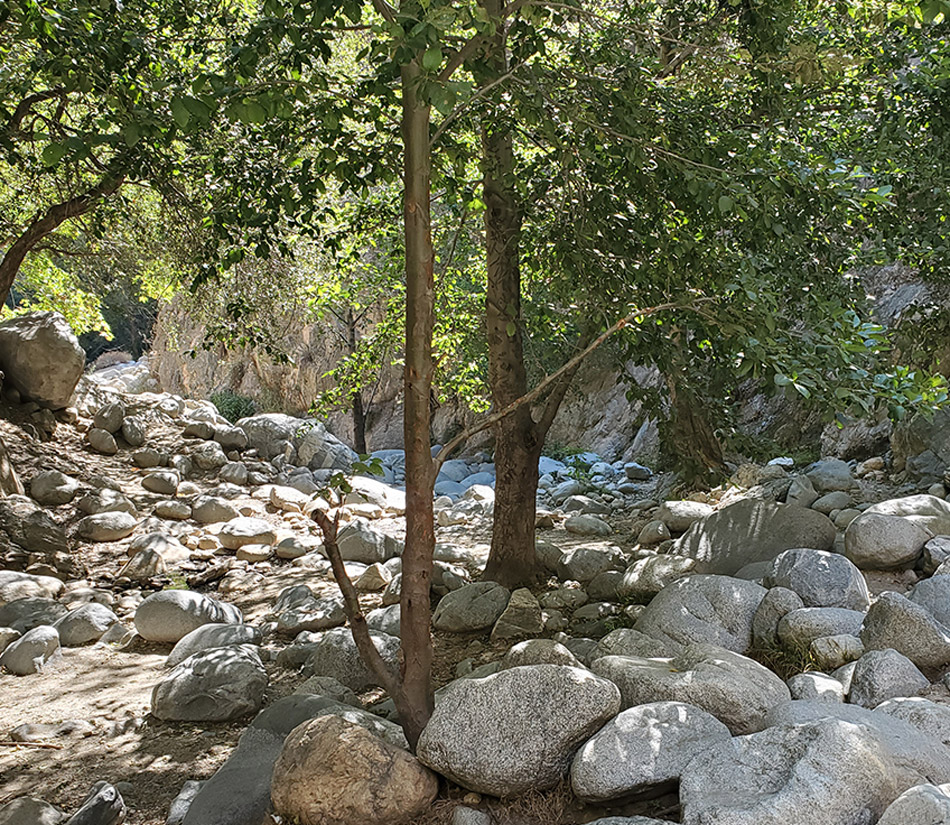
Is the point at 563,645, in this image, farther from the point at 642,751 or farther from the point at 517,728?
the point at 642,751

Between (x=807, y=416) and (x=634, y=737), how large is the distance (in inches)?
465

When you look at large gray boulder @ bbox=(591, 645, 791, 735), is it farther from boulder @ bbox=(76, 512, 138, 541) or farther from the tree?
boulder @ bbox=(76, 512, 138, 541)

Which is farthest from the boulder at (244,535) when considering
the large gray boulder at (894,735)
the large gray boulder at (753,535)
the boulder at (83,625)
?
the large gray boulder at (894,735)

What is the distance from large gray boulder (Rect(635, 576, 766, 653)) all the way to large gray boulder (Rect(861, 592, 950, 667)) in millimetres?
790

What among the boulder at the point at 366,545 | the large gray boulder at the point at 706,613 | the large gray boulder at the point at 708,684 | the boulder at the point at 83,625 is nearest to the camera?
the large gray boulder at the point at 708,684

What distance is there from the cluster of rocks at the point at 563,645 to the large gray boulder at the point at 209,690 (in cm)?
1

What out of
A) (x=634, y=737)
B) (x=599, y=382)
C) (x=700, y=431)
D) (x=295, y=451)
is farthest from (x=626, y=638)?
A: (x=599, y=382)

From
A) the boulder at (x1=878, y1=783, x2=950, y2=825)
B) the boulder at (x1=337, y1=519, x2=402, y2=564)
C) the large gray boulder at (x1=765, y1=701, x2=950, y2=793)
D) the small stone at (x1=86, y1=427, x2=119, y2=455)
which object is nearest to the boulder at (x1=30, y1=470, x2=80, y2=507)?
the small stone at (x1=86, y1=427, x2=119, y2=455)

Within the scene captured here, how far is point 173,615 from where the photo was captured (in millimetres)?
6805

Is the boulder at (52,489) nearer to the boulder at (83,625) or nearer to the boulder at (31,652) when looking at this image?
the boulder at (83,625)

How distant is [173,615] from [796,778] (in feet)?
17.9

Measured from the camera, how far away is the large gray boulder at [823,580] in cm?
527

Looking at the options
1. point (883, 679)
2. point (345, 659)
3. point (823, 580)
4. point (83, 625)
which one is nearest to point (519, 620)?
point (345, 659)

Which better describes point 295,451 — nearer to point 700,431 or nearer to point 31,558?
point 31,558
